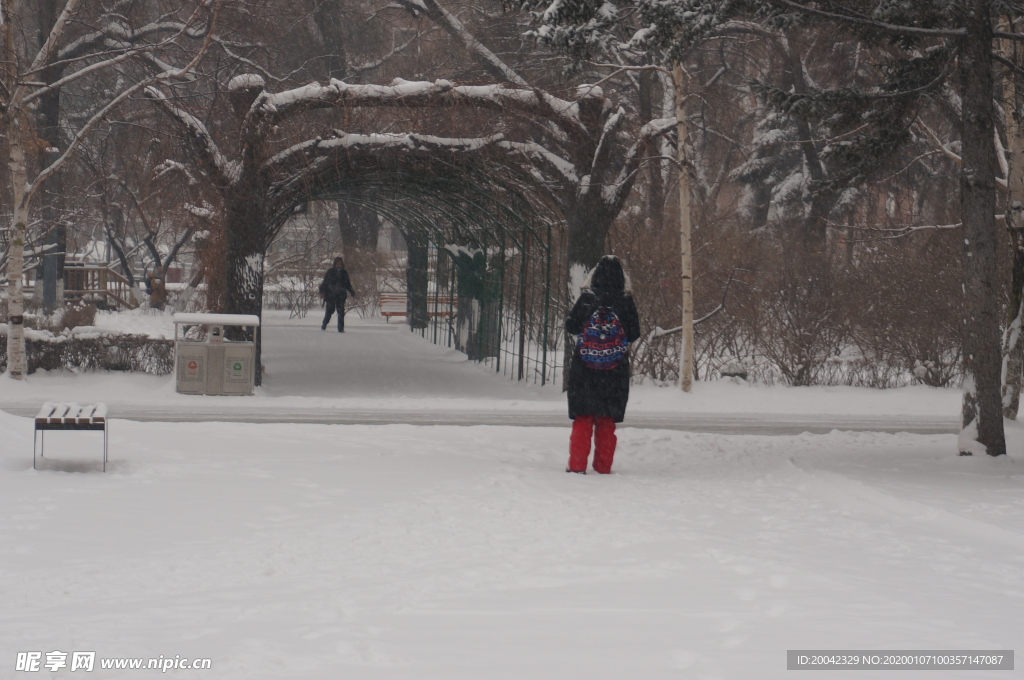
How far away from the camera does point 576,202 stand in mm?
14266

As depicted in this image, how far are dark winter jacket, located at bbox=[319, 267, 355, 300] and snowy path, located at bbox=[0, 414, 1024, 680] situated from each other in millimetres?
15640

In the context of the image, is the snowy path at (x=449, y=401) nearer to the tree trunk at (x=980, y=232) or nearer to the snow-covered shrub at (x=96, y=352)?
the snow-covered shrub at (x=96, y=352)

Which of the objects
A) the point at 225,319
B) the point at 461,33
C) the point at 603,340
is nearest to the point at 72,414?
the point at 603,340

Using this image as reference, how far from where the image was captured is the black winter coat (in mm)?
8422

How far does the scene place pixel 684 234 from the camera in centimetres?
1430

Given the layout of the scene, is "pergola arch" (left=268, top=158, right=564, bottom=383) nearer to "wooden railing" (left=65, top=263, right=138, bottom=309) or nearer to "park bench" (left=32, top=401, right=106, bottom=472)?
"park bench" (left=32, top=401, right=106, bottom=472)

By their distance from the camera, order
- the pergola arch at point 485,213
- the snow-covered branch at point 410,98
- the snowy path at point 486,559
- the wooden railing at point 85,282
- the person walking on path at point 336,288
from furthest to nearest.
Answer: the wooden railing at point 85,282
the person walking on path at point 336,288
the pergola arch at point 485,213
the snow-covered branch at point 410,98
the snowy path at point 486,559

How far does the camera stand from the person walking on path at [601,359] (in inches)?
332

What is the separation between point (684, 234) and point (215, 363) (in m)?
6.60

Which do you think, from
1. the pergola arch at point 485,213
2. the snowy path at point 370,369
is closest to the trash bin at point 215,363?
the snowy path at point 370,369

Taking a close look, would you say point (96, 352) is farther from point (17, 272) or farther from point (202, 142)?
point (202, 142)

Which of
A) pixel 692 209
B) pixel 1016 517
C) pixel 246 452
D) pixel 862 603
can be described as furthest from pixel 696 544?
pixel 692 209

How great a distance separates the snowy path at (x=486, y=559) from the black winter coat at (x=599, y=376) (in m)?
0.59

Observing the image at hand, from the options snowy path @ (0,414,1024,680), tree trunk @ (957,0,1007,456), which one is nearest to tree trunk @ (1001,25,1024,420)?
tree trunk @ (957,0,1007,456)
